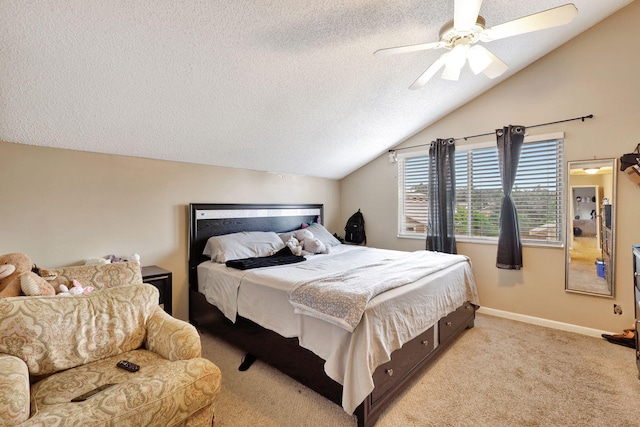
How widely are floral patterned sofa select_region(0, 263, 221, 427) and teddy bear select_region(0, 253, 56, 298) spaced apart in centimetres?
29

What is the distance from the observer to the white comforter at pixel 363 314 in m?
1.57

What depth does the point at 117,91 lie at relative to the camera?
1.97 m

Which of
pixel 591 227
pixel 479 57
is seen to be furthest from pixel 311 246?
pixel 591 227

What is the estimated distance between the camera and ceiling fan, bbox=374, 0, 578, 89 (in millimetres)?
1460

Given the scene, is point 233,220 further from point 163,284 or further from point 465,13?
point 465,13

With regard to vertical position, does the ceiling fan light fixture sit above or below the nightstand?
above

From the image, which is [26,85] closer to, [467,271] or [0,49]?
[0,49]

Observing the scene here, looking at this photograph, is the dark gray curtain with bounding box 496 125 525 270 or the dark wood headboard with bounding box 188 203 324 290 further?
the dark gray curtain with bounding box 496 125 525 270

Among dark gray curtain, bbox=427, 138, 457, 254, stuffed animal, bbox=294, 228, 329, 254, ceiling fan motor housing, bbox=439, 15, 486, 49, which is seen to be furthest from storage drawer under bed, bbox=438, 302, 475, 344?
ceiling fan motor housing, bbox=439, 15, 486, 49

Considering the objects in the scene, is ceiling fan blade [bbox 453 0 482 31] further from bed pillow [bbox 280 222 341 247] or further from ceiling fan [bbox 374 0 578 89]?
bed pillow [bbox 280 222 341 247]

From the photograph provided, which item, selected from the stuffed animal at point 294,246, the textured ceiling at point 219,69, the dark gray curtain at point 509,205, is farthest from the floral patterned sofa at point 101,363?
the dark gray curtain at point 509,205

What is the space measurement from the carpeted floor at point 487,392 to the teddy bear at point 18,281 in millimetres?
1287

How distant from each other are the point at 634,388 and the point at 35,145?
15.4 feet

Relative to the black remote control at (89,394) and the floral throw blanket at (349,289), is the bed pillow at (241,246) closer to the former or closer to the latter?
the floral throw blanket at (349,289)
